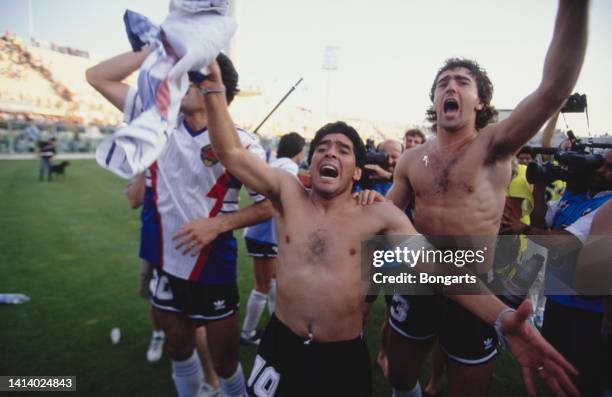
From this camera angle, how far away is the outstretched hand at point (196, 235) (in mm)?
2209

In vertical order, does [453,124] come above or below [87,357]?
above

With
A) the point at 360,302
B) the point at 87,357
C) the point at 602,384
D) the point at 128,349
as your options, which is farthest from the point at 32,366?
the point at 602,384

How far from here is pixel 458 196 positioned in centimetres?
233

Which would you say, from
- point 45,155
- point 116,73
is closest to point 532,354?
point 116,73

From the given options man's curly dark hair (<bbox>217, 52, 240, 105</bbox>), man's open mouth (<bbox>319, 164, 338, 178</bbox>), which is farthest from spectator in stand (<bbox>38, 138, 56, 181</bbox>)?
man's open mouth (<bbox>319, 164, 338, 178</bbox>)

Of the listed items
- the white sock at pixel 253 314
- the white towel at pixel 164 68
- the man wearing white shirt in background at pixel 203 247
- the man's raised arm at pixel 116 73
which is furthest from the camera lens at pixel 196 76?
the white sock at pixel 253 314

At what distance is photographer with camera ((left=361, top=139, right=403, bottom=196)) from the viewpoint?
3205mm

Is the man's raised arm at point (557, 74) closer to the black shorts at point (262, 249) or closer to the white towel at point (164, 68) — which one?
the white towel at point (164, 68)

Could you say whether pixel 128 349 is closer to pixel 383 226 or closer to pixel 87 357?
pixel 87 357

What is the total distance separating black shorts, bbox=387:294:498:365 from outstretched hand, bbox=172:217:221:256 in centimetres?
143

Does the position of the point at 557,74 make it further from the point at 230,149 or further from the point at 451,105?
the point at 230,149

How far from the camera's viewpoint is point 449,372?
234 cm

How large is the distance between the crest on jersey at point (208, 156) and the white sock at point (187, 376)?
4.50ft

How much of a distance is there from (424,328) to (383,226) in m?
0.94
